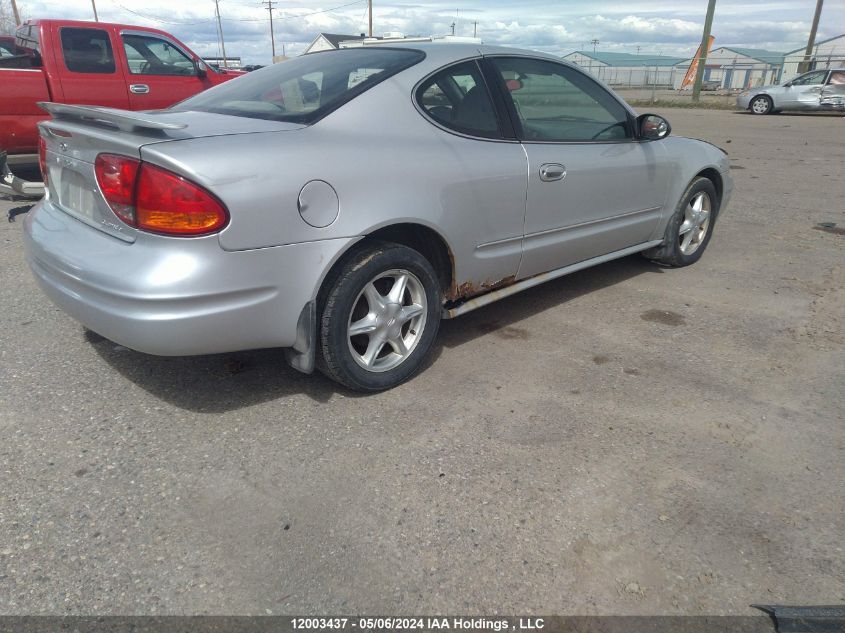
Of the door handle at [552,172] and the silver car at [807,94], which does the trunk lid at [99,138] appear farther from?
the silver car at [807,94]

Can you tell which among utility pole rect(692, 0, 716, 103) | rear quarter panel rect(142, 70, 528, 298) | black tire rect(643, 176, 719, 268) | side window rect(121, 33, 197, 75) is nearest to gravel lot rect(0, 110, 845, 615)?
rear quarter panel rect(142, 70, 528, 298)

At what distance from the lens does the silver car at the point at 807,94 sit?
812 inches

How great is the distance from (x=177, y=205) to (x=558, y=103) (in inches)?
97.7

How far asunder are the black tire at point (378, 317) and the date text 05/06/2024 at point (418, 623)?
124 cm

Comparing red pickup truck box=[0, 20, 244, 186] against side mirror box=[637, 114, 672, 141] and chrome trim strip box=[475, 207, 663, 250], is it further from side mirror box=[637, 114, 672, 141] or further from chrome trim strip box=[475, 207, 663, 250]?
side mirror box=[637, 114, 672, 141]

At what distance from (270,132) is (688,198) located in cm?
346

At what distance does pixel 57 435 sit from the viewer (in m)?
2.78

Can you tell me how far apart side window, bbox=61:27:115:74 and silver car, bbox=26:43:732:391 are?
17.9 feet

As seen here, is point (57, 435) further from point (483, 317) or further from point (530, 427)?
point (483, 317)

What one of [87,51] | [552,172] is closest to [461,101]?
[552,172]

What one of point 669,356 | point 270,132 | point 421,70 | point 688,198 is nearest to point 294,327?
point 270,132

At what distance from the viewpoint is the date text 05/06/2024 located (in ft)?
6.27

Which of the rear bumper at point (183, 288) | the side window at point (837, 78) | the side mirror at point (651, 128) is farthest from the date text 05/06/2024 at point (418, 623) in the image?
the side window at point (837, 78)

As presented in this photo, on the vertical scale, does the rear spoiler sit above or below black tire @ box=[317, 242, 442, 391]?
above
